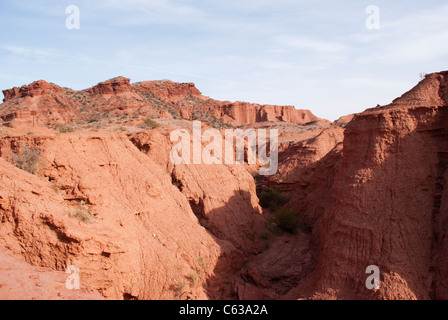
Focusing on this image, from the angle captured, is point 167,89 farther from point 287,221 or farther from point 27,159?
point 27,159

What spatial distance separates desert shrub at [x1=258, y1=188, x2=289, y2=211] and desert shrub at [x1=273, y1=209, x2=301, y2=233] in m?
2.20

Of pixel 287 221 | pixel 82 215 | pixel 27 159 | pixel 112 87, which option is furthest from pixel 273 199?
pixel 112 87

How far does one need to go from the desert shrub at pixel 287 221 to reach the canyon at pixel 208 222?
1.49ft

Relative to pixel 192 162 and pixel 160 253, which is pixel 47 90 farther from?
pixel 160 253

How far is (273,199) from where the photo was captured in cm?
1622

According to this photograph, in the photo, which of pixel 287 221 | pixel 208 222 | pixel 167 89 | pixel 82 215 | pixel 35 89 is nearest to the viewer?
pixel 82 215

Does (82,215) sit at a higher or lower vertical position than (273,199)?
higher

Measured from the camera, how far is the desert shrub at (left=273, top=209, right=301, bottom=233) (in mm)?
13227

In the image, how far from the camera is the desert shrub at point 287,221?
43.4ft

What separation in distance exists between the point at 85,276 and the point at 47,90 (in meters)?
45.1

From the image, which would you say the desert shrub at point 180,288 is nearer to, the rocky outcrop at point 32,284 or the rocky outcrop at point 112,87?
the rocky outcrop at point 32,284

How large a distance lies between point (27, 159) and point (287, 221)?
8.82m

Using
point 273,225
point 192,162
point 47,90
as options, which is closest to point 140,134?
point 192,162
